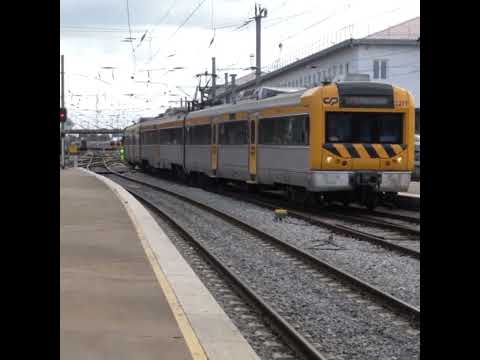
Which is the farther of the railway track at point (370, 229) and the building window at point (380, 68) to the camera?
the building window at point (380, 68)

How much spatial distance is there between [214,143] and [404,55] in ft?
136

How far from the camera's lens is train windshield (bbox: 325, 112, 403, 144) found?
16.8 m

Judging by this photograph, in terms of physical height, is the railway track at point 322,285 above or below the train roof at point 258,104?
below

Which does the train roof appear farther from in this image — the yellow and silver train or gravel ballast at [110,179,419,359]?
gravel ballast at [110,179,419,359]

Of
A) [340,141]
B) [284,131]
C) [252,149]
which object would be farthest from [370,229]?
[252,149]

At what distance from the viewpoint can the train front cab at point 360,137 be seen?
54.5 ft

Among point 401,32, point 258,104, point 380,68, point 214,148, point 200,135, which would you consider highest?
point 401,32

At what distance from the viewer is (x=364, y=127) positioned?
17.1 m

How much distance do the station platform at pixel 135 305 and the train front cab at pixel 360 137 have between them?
5.10m

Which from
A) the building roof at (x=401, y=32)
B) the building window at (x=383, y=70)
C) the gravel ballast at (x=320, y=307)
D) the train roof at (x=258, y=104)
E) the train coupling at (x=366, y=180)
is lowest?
the gravel ballast at (x=320, y=307)

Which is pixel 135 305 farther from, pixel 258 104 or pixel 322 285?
pixel 258 104

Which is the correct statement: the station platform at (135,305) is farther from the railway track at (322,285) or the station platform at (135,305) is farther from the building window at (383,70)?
the building window at (383,70)

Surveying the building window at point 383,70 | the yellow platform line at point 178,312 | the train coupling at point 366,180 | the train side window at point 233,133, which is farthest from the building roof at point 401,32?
the yellow platform line at point 178,312

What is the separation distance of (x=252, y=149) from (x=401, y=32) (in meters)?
49.0
